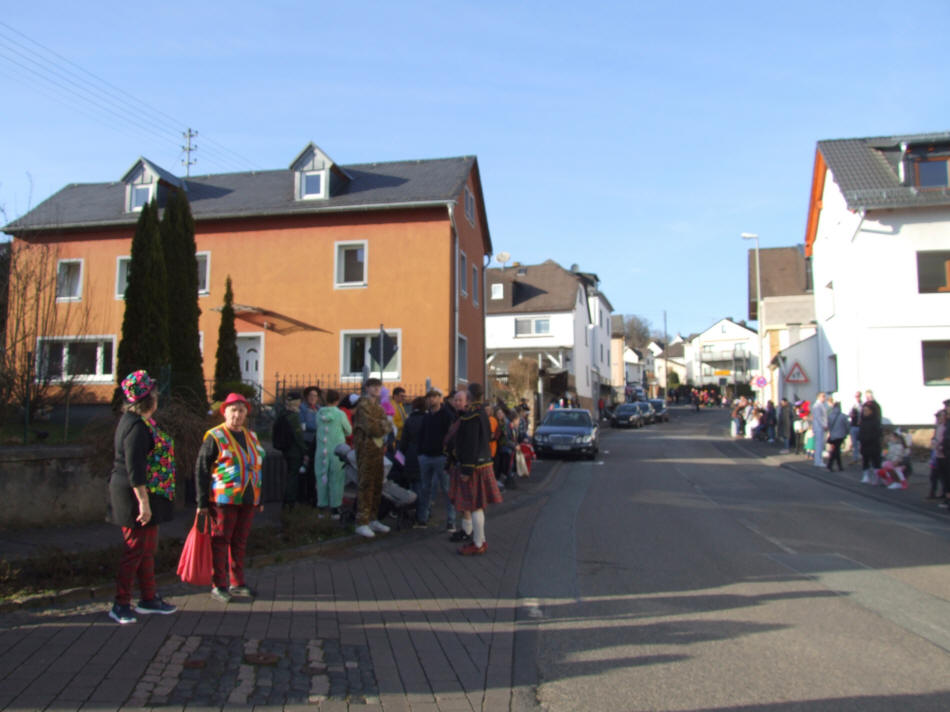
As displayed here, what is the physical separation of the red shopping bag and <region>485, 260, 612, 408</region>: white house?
38304 millimetres

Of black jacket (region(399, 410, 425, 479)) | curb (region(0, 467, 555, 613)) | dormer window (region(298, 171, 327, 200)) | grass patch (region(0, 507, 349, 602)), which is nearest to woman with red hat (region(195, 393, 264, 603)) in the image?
curb (region(0, 467, 555, 613))

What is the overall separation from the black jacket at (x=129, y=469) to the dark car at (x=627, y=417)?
4263 cm

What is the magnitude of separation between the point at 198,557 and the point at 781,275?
48.7 metres

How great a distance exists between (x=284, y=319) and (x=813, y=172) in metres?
20.2

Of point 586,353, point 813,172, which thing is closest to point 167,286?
point 813,172

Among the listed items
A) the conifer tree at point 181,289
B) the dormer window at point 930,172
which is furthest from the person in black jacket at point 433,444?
the dormer window at point 930,172

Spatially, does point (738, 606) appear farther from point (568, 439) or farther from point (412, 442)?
point (568, 439)

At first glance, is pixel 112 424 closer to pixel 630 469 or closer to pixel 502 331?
pixel 630 469

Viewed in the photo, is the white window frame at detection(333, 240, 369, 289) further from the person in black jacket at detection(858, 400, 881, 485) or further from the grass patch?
the grass patch

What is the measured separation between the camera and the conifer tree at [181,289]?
13430 millimetres

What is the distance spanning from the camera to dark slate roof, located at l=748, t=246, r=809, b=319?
47.6 m

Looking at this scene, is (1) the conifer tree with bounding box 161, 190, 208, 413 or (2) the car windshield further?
(2) the car windshield

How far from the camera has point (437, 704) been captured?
157 inches

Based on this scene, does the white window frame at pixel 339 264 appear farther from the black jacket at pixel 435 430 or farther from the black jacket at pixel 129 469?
the black jacket at pixel 129 469
